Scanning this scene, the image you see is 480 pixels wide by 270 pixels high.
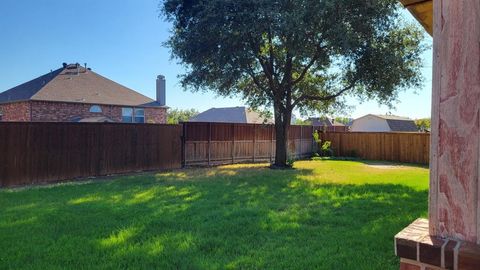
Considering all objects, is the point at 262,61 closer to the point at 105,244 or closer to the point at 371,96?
the point at 371,96

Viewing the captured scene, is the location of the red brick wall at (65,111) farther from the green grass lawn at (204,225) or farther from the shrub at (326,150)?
the green grass lawn at (204,225)

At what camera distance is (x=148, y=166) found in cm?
1289

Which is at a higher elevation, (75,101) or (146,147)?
(75,101)

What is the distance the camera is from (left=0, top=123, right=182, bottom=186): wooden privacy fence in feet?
31.1

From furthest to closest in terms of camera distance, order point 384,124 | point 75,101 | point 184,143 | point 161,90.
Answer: point 384,124 < point 161,90 < point 75,101 < point 184,143

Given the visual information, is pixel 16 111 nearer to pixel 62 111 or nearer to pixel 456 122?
pixel 62 111

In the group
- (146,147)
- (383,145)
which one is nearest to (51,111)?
(146,147)

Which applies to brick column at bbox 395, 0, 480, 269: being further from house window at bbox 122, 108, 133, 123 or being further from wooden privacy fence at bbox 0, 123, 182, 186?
house window at bbox 122, 108, 133, 123

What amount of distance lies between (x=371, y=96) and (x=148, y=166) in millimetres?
8653

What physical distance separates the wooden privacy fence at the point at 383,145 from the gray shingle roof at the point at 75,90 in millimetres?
12224

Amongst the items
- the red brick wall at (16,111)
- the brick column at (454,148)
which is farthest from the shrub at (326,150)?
the brick column at (454,148)

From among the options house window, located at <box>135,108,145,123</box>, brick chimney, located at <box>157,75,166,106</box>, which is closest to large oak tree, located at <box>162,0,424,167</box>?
house window, located at <box>135,108,145,123</box>

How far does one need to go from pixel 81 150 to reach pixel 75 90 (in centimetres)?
1204

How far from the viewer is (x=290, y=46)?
39.7 feet
